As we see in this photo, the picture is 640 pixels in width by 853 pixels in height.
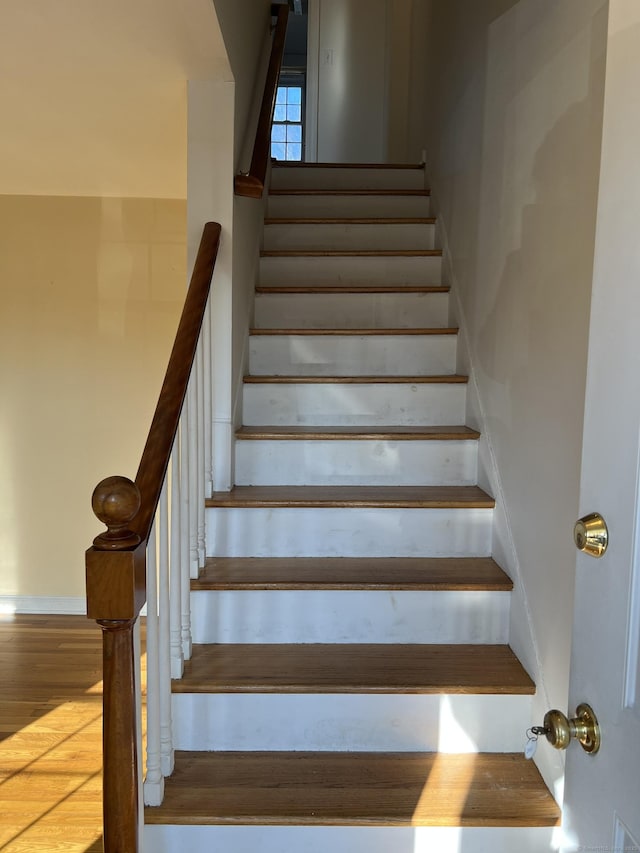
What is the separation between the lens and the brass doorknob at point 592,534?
937 mm

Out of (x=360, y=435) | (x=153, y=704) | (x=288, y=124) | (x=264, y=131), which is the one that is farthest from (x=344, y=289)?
(x=288, y=124)

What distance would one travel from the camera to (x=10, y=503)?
4.24 metres

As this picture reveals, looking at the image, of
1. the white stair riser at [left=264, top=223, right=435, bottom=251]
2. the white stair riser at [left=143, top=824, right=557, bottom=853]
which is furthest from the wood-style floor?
the white stair riser at [left=264, top=223, right=435, bottom=251]

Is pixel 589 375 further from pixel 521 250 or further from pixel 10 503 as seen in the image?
pixel 10 503

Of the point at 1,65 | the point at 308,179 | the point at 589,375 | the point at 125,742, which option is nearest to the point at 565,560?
the point at 589,375

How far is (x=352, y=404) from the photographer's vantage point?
2.88m

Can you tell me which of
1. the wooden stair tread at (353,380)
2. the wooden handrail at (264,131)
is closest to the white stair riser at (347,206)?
the wooden handrail at (264,131)

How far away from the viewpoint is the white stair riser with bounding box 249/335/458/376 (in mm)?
3027

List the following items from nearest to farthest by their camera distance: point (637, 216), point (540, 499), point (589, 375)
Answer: point (637, 216) < point (589, 375) < point (540, 499)

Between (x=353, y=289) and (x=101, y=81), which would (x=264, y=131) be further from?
(x=353, y=289)

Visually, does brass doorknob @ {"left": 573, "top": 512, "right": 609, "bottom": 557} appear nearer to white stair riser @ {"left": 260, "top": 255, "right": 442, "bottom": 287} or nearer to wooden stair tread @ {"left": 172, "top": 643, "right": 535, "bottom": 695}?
wooden stair tread @ {"left": 172, "top": 643, "right": 535, "bottom": 695}

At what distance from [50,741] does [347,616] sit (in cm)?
126

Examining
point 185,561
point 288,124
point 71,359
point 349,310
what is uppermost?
point 288,124

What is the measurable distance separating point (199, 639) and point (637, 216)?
1.70m
